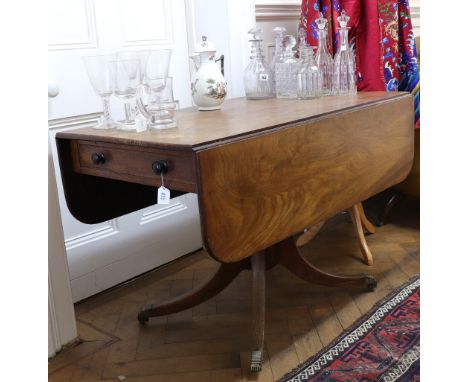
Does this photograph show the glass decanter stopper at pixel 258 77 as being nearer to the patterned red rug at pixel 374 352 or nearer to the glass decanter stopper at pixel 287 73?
the glass decanter stopper at pixel 287 73

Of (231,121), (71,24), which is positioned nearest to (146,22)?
(71,24)

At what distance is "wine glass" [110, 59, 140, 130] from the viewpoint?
1443mm

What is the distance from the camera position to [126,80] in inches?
57.6

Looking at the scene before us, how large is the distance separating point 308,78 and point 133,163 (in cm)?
80

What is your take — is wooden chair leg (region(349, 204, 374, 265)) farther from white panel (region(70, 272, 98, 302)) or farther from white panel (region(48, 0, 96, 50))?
white panel (region(48, 0, 96, 50))

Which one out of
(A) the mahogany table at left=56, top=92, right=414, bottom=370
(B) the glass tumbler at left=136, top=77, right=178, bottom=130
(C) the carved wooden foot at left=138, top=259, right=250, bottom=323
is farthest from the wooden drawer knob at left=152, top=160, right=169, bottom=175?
(C) the carved wooden foot at left=138, top=259, right=250, bottom=323

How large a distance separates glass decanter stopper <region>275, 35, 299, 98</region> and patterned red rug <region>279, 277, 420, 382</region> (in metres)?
0.84

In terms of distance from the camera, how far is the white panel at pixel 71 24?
1808 millimetres

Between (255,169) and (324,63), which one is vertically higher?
(324,63)

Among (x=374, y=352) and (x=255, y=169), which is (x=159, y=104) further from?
(x=374, y=352)

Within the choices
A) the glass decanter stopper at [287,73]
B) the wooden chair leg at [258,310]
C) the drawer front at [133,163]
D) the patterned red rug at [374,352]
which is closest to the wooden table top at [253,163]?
the drawer front at [133,163]

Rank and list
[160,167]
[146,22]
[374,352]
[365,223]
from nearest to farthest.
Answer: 1. [160,167]
2. [374,352]
3. [146,22]
4. [365,223]
